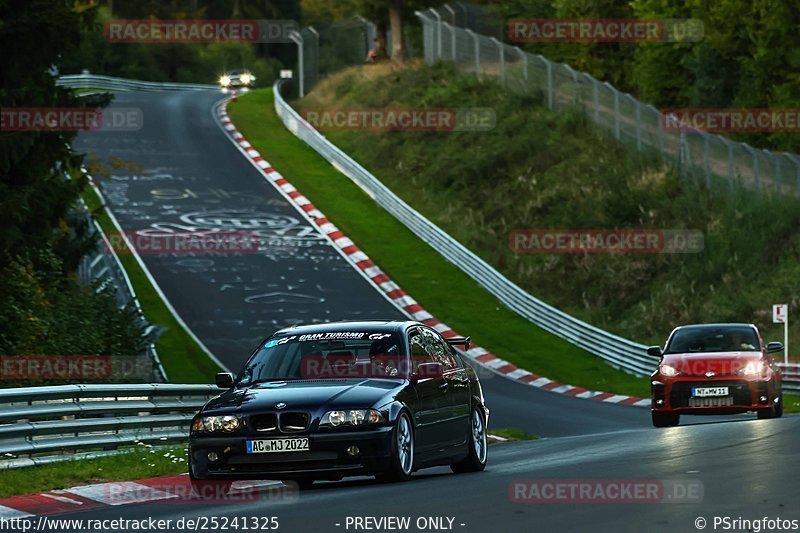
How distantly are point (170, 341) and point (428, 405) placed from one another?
72.0 feet

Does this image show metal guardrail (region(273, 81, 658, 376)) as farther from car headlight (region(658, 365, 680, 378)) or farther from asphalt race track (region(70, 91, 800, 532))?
car headlight (region(658, 365, 680, 378))

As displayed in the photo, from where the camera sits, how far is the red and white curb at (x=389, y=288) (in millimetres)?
32688

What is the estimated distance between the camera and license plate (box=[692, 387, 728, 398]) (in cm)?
2258

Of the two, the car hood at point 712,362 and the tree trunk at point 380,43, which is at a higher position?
the tree trunk at point 380,43

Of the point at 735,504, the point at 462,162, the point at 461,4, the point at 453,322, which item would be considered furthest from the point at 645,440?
the point at 461,4

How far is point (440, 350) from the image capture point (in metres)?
15.2

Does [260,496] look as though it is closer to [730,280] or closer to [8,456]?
[8,456]

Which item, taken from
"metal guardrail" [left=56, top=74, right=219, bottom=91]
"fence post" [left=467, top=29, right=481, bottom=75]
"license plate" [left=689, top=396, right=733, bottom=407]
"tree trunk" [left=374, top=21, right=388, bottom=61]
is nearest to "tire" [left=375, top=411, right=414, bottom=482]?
"license plate" [left=689, top=396, right=733, bottom=407]

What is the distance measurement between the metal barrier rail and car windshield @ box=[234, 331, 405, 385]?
19.9 meters

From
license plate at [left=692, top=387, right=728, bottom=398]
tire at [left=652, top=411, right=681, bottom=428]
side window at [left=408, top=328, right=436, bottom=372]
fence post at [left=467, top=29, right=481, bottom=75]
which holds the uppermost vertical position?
fence post at [left=467, top=29, right=481, bottom=75]

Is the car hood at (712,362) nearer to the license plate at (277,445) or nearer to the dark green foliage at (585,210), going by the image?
the license plate at (277,445)

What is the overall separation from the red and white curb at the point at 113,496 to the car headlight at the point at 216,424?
1.76 ft

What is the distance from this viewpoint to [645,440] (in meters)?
17.9

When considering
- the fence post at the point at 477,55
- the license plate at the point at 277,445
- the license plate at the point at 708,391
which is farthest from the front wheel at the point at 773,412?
the fence post at the point at 477,55
